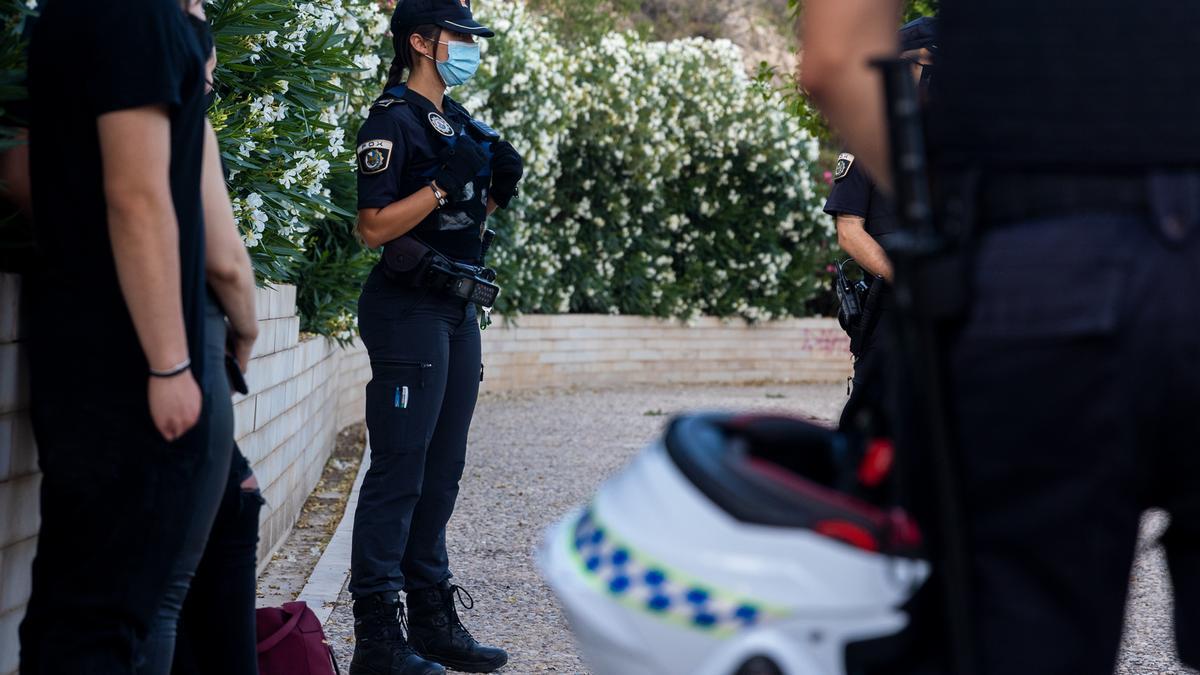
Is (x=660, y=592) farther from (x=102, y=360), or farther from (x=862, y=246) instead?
(x=862, y=246)

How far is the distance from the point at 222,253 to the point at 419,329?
160cm

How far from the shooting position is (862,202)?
14.3 ft

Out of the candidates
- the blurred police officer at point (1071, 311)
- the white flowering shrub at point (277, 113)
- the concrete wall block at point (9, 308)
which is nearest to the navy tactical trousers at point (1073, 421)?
the blurred police officer at point (1071, 311)

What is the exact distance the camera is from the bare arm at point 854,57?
1504mm

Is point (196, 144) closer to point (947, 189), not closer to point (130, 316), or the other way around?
point (130, 316)

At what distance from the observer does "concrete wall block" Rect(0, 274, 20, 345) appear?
8.52ft

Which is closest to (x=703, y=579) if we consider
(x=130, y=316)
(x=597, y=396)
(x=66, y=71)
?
(x=130, y=316)

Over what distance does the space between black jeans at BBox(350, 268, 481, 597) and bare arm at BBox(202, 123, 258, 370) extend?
4.83ft

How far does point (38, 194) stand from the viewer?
2105 mm

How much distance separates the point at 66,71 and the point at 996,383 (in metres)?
1.45

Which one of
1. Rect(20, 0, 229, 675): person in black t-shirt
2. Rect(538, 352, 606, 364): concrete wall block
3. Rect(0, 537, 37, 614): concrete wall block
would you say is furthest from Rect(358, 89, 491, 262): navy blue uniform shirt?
Rect(538, 352, 606, 364): concrete wall block

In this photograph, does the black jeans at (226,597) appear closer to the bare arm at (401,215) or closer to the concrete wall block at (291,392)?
the bare arm at (401,215)

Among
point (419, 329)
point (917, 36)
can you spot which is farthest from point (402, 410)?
point (917, 36)

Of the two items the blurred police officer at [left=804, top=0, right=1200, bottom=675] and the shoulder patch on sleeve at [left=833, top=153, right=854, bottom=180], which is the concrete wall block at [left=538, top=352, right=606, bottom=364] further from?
the blurred police officer at [left=804, top=0, right=1200, bottom=675]
